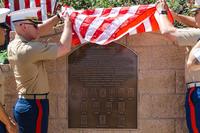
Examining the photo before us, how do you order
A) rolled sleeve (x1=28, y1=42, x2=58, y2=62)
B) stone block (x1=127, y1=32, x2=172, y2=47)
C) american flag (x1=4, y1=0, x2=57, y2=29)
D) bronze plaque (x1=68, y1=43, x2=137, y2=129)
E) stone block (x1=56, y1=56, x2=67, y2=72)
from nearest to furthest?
rolled sleeve (x1=28, y1=42, x2=58, y2=62) → stone block (x1=127, y1=32, x2=172, y2=47) → bronze plaque (x1=68, y1=43, x2=137, y2=129) → stone block (x1=56, y1=56, x2=67, y2=72) → american flag (x1=4, y1=0, x2=57, y2=29)

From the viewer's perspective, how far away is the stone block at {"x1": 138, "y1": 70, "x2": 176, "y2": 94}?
6160 mm

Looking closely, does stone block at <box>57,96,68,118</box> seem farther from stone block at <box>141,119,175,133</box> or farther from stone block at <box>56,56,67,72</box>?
stone block at <box>141,119,175,133</box>

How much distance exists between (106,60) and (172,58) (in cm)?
79

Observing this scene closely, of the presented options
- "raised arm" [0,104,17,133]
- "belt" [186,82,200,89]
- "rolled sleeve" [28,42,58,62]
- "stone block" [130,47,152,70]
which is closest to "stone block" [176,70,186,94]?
"stone block" [130,47,152,70]

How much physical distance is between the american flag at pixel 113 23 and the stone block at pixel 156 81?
547 mm

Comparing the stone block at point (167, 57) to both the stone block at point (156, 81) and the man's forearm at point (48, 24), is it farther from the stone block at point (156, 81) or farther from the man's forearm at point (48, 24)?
the man's forearm at point (48, 24)

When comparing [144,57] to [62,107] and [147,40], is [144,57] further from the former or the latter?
[62,107]

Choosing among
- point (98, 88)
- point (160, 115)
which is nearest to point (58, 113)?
point (98, 88)

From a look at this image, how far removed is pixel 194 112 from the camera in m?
5.48

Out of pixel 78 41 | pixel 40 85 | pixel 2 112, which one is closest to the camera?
pixel 2 112

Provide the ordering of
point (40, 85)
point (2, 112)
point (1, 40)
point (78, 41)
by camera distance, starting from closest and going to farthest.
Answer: point (2, 112) → point (1, 40) → point (40, 85) → point (78, 41)

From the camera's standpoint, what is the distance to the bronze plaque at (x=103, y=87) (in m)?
6.21

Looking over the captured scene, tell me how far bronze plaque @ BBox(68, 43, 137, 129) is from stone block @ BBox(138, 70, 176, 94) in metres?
0.10

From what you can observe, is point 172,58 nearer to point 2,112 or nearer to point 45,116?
point 45,116
